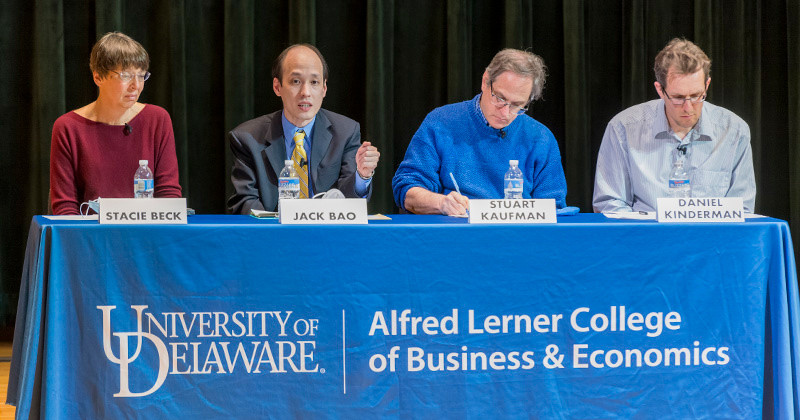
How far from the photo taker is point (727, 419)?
2.01 metres

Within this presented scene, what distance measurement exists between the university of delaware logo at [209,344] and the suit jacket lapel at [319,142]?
97 centimetres

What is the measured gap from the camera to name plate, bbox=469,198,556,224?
2020 millimetres

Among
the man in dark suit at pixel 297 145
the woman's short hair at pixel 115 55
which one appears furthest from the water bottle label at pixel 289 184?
the woman's short hair at pixel 115 55

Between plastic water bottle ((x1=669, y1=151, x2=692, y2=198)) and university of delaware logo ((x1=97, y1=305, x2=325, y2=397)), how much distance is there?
4.24ft

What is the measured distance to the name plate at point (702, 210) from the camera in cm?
204

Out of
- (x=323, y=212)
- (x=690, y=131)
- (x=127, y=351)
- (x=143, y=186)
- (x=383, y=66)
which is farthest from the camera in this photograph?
(x=383, y=66)

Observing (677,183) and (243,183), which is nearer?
(677,183)

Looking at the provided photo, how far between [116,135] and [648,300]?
1937 millimetres

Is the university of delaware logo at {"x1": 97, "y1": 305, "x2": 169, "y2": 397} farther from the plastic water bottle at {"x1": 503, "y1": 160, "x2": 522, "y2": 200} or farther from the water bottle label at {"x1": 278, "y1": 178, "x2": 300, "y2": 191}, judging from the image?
the plastic water bottle at {"x1": 503, "y1": 160, "x2": 522, "y2": 200}

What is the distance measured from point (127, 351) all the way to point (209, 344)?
199 mm

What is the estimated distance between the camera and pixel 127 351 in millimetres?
1888

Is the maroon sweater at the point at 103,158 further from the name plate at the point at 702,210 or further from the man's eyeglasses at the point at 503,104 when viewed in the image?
the name plate at the point at 702,210

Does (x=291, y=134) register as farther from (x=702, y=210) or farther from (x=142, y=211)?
(x=702, y=210)

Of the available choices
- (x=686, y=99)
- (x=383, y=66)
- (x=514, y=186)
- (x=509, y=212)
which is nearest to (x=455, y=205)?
(x=509, y=212)
